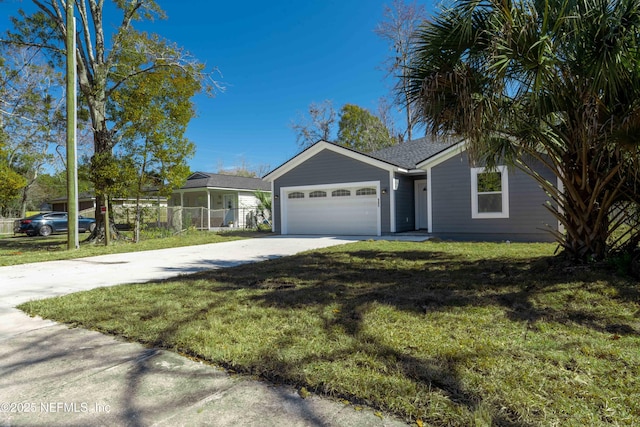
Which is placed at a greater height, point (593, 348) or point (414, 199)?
point (414, 199)

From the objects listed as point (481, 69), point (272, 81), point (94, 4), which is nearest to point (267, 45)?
point (272, 81)

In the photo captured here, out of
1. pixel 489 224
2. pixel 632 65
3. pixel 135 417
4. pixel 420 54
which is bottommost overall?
pixel 135 417

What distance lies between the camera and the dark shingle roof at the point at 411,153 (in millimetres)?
15459

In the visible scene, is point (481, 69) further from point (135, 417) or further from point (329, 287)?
point (135, 417)

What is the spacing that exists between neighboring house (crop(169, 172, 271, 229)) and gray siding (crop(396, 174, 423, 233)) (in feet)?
34.3

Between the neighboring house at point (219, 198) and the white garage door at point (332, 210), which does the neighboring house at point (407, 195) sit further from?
the neighboring house at point (219, 198)

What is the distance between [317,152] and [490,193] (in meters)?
7.20

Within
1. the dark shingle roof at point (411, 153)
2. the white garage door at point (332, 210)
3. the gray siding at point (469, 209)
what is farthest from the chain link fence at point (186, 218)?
the gray siding at point (469, 209)

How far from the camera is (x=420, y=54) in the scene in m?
5.94

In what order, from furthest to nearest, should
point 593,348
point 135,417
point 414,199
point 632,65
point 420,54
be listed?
point 414,199 → point 420,54 → point 632,65 → point 593,348 → point 135,417

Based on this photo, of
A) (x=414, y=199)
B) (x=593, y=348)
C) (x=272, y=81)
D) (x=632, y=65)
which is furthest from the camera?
(x=272, y=81)

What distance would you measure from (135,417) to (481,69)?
230 inches

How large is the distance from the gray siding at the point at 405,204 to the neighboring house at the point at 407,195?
4 centimetres

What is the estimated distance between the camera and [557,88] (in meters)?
5.42
